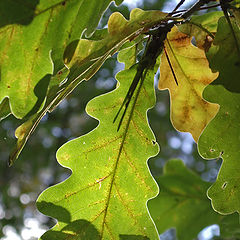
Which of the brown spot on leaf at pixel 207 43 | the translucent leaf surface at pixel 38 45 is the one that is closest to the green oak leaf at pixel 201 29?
the brown spot on leaf at pixel 207 43

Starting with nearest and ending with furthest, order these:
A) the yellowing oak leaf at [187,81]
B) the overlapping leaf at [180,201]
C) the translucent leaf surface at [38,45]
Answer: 1. the translucent leaf surface at [38,45]
2. the yellowing oak leaf at [187,81]
3. the overlapping leaf at [180,201]

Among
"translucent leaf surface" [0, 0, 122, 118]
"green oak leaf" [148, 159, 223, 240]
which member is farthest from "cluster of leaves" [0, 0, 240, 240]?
"green oak leaf" [148, 159, 223, 240]

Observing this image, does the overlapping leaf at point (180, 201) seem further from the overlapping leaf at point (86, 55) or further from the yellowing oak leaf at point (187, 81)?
the overlapping leaf at point (86, 55)

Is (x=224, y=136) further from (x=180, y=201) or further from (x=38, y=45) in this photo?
(x=180, y=201)

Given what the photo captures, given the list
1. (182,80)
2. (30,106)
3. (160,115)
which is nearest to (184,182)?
(182,80)

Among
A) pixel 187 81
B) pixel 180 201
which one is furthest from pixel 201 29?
pixel 180 201

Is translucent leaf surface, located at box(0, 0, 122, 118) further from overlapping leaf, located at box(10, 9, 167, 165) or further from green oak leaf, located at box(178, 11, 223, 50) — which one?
green oak leaf, located at box(178, 11, 223, 50)

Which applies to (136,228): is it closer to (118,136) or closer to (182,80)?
(118,136)
